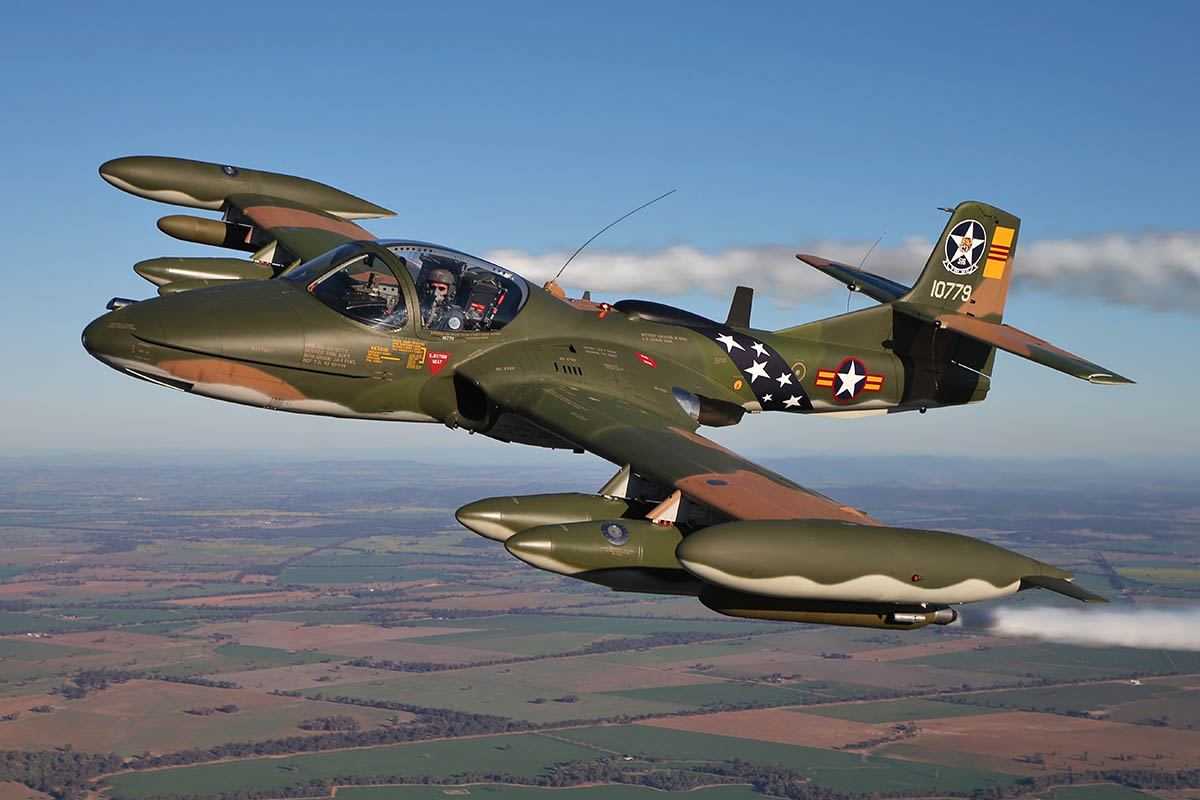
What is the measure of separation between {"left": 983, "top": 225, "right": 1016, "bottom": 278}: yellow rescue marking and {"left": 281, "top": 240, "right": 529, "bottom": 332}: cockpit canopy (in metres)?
11.1

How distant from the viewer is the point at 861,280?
24.1 metres

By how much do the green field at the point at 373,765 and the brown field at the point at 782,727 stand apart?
12845 millimetres

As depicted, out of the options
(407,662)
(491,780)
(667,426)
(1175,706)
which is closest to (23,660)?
(407,662)

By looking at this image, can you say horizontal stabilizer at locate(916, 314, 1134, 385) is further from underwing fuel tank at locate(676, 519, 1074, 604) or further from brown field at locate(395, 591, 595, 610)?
brown field at locate(395, 591, 595, 610)

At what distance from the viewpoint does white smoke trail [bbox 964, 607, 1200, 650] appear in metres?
13.5

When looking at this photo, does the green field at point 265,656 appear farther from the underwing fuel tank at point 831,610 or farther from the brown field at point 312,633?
the underwing fuel tank at point 831,610

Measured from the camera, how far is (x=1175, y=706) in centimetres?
12394

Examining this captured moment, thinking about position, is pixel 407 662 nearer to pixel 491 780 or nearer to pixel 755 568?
pixel 491 780

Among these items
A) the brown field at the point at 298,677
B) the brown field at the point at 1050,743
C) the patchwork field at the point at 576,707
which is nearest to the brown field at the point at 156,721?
the patchwork field at the point at 576,707

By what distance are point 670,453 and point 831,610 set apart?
320 centimetres

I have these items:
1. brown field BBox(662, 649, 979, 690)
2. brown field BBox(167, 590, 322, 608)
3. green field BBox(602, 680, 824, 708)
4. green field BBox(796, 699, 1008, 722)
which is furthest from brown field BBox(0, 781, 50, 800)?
brown field BBox(167, 590, 322, 608)

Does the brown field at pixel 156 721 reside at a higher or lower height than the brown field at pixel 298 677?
lower

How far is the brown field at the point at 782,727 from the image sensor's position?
113125 millimetres

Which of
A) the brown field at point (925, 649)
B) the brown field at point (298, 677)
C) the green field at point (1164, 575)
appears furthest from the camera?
the green field at point (1164, 575)
